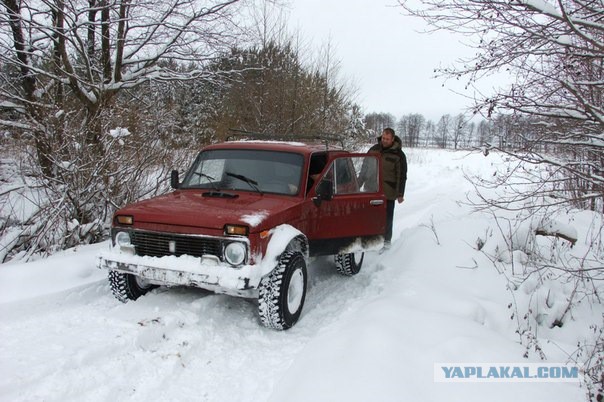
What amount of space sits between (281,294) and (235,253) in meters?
0.62

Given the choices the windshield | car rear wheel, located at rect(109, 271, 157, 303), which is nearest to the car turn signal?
the windshield

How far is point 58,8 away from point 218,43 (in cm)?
383

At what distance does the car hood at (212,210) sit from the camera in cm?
396

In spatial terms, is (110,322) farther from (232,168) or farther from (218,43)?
(218,43)

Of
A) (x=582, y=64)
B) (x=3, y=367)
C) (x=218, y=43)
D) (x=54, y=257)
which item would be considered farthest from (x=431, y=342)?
(x=218, y=43)

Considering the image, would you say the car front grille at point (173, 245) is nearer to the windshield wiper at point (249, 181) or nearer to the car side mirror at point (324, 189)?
the windshield wiper at point (249, 181)

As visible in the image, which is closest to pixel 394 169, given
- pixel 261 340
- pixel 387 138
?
pixel 387 138

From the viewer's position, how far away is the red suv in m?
3.92

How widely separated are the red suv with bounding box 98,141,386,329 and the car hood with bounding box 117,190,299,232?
0.01 metres

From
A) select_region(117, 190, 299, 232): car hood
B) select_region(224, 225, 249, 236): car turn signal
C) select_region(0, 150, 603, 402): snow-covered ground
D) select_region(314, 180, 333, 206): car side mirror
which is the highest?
select_region(314, 180, 333, 206): car side mirror

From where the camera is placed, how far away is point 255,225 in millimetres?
3879

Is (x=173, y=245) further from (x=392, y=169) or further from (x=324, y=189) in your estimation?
(x=392, y=169)

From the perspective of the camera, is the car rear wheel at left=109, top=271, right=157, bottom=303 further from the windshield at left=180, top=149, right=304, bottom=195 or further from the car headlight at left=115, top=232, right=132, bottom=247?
the windshield at left=180, top=149, right=304, bottom=195

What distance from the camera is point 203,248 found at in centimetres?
400
